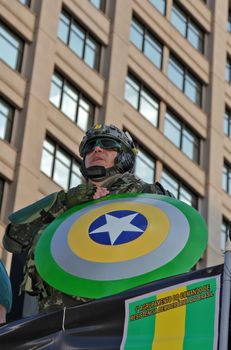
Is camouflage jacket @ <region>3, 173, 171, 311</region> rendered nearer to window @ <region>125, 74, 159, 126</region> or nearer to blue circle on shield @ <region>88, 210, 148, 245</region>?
blue circle on shield @ <region>88, 210, 148, 245</region>

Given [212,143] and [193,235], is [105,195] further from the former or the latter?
[212,143]

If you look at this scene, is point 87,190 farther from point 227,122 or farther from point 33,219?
point 227,122

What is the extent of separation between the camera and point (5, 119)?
30.2 meters

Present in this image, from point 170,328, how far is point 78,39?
94.2 ft

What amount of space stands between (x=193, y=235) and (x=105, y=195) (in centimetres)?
103

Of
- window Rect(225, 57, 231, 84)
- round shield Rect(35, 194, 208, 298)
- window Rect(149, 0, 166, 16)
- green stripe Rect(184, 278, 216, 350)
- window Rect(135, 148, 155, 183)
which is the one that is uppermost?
window Rect(225, 57, 231, 84)

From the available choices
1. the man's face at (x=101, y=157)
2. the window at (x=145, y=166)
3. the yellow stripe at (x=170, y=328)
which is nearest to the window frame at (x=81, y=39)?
the window at (x=145, y=166)

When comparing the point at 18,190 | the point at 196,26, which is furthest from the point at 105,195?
the point at 196,26

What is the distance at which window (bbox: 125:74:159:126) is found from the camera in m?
35.3

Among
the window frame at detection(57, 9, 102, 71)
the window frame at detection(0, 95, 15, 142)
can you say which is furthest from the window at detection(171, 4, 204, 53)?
the window frame at detection(0, 95, 15, 142)

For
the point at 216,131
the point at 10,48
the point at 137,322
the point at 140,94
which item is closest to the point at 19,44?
the point at 10,48

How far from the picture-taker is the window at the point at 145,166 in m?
34.2

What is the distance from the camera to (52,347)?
614 centimetres

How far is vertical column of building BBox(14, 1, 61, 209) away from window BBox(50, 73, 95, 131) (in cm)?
41
